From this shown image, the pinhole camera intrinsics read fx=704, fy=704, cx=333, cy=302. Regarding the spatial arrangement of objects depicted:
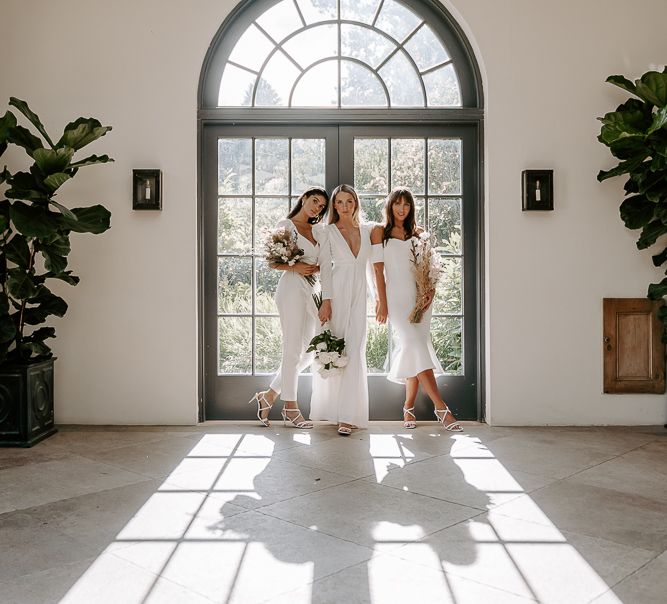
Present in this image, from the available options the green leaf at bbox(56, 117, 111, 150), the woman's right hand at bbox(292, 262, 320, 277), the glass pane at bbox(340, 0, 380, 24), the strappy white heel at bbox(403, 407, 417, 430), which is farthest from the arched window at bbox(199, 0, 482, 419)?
the green leaf at bbox(56, 117, 111, 150)

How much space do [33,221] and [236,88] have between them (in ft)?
5.56

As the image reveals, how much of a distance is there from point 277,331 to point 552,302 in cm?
186

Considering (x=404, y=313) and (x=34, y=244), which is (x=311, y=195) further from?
(x=34, y=244)

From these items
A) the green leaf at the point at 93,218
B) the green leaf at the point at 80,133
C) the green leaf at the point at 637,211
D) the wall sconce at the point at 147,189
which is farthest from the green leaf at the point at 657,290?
the green leaf at the point at 80,133

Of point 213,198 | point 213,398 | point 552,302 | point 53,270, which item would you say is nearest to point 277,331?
point 213,398

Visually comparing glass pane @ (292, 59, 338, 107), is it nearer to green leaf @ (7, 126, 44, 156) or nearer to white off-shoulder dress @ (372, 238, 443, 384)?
white off-shoulder dress @ (372, 238, 443, 384)

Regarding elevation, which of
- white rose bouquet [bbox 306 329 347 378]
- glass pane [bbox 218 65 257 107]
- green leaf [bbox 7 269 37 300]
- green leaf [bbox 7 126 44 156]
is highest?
glass pane [bbox 218 65 257 107]

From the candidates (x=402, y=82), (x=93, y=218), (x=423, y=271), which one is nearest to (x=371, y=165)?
(x=402, y=82)

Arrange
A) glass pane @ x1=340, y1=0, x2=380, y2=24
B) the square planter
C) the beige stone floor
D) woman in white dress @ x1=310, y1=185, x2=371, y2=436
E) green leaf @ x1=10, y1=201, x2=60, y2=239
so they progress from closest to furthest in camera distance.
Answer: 1. the beige stone floor
2. green leaf @ x1=10, y1=201, x2=60, y2=239
3. the square planter
4. woman in white dress @ x1=310, y1=185, x2=371, y2=436
5. glass pane @ x1=340, y1=0, x2=380, y2=24

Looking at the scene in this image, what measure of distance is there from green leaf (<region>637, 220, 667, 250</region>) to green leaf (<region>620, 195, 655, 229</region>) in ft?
0.16

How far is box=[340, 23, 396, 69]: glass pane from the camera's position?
15.7 feet

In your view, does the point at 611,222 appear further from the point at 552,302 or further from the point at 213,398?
the point at 213,398

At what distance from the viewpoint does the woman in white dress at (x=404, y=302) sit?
457 cm

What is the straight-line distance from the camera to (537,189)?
4625 millimetres
